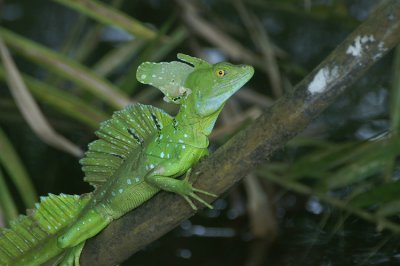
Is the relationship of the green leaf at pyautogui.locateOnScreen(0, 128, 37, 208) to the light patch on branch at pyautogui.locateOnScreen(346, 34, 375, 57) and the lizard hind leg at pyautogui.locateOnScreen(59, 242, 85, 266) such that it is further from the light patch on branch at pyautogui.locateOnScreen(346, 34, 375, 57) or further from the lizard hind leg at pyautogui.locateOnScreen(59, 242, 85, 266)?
the light patch on branch at pyautogui.locateOnScreen(346, 34, 375, 57)

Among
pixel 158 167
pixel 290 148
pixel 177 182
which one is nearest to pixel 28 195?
pixel 158 167

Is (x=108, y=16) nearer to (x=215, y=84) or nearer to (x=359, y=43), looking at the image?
(x=215, y=84)

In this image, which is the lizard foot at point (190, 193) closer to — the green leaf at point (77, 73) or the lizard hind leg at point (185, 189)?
the lizard hind leg at point (185, 189)

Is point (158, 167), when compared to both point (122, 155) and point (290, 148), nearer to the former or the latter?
point (122, 155)

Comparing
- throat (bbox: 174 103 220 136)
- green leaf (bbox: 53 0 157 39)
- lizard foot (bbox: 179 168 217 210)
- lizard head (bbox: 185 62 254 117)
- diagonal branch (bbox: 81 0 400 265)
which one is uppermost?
green leaf (bbox: 53 0 157 39)

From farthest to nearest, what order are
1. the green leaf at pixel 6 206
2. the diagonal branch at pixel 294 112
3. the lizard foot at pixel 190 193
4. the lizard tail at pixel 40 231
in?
the green leaf at pixel 6 206, the lizard tail at pixel 40 231, the lizard foot at pixel 190 193, the diagonal branch at pixel 294 112

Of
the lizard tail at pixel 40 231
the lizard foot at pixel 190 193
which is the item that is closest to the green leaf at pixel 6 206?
the lizard tail at pixel 40 231

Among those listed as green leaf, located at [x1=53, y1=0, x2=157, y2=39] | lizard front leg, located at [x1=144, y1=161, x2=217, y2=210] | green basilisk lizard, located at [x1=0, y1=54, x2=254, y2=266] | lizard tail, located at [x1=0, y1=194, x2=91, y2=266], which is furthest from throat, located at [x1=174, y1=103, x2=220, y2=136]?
green leaf, located at [x1=53, y1=0, x2=157, y2=39]

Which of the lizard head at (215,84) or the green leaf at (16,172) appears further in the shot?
the green leaf at (16,172)
